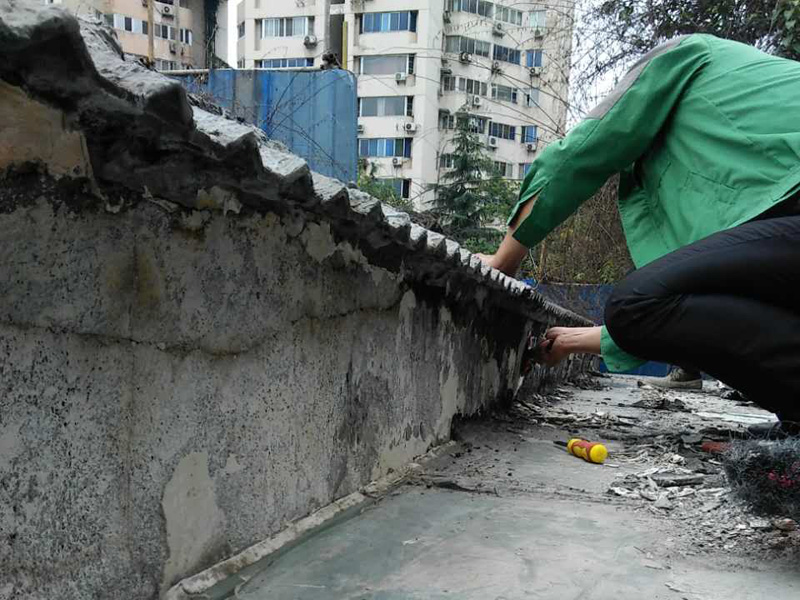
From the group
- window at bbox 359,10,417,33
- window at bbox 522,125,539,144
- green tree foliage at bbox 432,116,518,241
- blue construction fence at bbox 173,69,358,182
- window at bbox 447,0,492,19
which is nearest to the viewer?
blue construction fence at bbox 173,69,358,182

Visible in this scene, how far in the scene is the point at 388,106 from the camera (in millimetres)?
32312

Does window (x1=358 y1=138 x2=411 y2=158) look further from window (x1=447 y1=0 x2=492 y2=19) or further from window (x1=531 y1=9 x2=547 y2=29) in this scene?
window (x1=531 y1=9 x2=547 y2=29)

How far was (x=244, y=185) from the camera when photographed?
1309 mm

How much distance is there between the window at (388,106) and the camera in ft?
105

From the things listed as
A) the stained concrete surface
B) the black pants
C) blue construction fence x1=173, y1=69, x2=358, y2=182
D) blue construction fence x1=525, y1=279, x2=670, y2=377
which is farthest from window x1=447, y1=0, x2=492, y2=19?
the stained concrete surface

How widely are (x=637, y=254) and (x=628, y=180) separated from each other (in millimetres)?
345

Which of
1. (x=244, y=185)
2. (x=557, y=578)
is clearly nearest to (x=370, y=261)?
(x=244, y=185)

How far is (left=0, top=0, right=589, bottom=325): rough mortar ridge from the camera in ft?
2.52

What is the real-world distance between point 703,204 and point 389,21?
32.4m

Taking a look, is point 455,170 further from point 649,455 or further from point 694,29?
point 649,455

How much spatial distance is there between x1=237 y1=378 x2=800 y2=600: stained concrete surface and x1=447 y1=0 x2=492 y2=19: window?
28452mm

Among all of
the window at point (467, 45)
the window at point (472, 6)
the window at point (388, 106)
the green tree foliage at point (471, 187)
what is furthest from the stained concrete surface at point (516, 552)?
the window at point (388, 106)

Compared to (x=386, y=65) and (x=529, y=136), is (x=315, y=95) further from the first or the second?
(x=386, y=65)

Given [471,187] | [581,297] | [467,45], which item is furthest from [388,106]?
[581,297]
